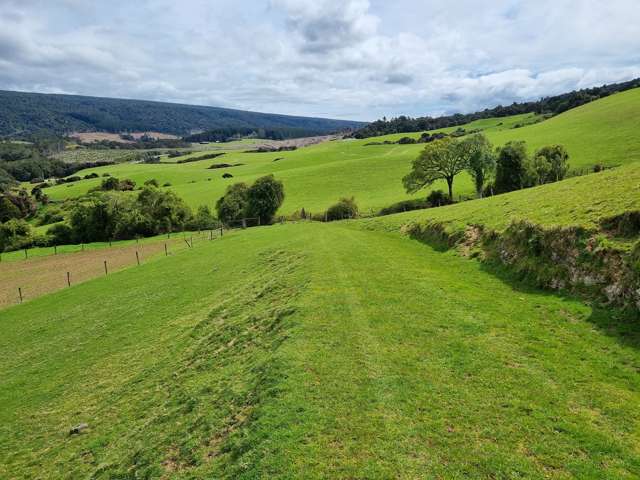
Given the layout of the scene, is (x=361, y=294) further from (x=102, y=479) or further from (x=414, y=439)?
(x=102, y=479)

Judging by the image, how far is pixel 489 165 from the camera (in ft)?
214

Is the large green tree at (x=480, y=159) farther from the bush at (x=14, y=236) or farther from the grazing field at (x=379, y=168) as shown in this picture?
the bush at (x=14, y=236)

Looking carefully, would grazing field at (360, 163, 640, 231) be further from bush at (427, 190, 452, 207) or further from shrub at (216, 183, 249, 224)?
shrub at (216, 183, 249, 224)

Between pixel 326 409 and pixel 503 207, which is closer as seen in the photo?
pixel 326 409

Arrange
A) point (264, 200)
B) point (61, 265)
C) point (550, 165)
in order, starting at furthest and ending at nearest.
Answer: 1. point (264, 200)
2. point (550, 165)
3. point (61, 265)

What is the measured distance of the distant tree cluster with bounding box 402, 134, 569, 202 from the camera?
6353 centimetres

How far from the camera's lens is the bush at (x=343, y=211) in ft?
234

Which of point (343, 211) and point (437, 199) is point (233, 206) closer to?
point (343, 211)

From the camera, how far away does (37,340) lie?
26.5 m

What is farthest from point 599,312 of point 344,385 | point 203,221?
point 203,221

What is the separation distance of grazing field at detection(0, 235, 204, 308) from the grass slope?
22.9 meters

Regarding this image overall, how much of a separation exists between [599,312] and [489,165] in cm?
5602

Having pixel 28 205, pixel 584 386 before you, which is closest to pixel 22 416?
pixel 584 386

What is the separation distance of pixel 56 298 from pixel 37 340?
36.8 ft
